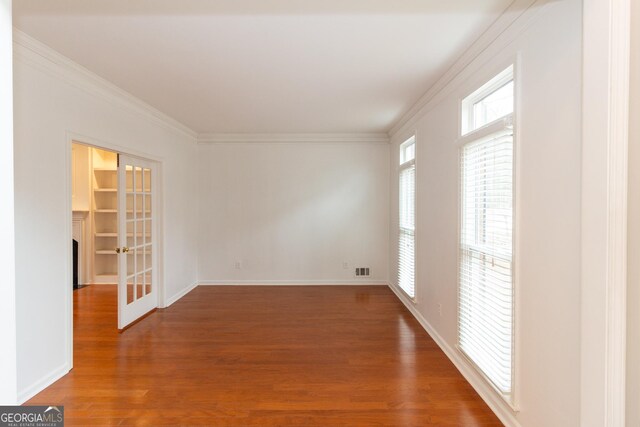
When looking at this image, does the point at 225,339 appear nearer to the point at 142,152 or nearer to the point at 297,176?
the point at 142,152

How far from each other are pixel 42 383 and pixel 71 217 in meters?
1.28

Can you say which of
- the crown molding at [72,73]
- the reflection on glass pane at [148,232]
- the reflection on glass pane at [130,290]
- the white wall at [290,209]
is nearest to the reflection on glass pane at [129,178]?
the reflection on glass pane at [148,232]

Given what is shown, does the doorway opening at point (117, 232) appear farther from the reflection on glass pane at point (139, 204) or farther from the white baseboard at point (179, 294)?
the white baseboard at point (179, 294)

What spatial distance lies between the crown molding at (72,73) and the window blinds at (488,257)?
3.37m

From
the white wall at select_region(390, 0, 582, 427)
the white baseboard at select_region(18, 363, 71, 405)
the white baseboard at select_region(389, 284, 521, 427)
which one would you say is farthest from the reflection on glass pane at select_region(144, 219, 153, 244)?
the white wall at select_region(390, 0, 582, 427)

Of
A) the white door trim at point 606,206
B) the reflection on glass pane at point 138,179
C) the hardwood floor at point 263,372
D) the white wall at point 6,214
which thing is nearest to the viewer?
the white wall at point 6,214

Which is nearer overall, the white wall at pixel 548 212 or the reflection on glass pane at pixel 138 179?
the white wall at pixel 548 212

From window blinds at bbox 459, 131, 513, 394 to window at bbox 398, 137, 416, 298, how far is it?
1.53 m

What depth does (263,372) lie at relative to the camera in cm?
279

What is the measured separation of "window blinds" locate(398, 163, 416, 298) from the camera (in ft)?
14.4

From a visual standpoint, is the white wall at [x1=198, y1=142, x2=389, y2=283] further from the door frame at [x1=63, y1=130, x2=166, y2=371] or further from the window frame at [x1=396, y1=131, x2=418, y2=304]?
the door frame at [x1=63, y1=130, x2=166, y2=371]

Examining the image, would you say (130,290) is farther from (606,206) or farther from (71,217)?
(606,206)

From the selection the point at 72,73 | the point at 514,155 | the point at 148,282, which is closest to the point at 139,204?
the point at 148,282

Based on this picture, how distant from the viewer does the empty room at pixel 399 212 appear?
1180 millimetres
